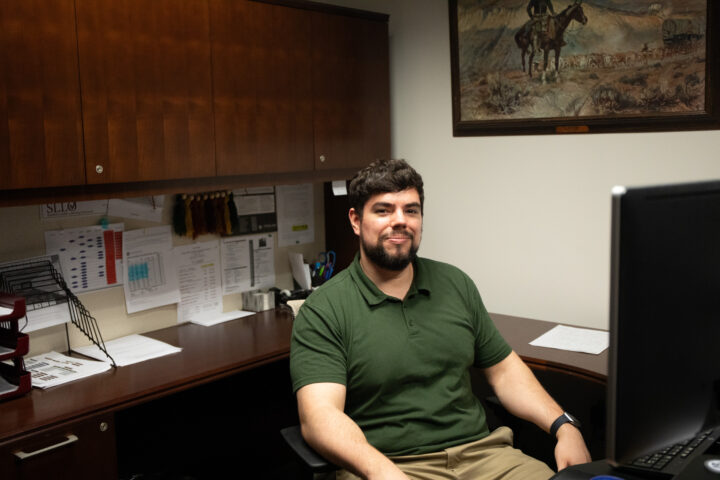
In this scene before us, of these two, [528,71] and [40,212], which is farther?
[528,71]

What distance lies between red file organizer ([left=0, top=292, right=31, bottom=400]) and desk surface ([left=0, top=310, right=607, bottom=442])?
4 centimetres

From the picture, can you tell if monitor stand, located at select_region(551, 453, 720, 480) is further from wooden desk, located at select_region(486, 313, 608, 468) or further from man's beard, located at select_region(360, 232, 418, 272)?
wooden desk, located at select_region(486, 313, 608, 468)

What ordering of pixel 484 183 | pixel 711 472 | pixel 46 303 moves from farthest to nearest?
pixel 484 183
pixel 46 303
pixel 711 472

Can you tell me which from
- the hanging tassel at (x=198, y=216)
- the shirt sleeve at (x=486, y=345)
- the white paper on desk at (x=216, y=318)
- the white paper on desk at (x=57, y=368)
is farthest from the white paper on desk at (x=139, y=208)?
the shirt sleeve at (x=486, y=345)

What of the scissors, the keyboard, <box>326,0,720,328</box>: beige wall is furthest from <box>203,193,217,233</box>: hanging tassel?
the keyboard

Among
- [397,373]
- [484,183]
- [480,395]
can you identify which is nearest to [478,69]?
[484,183]

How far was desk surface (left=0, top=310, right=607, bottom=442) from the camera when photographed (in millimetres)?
1845

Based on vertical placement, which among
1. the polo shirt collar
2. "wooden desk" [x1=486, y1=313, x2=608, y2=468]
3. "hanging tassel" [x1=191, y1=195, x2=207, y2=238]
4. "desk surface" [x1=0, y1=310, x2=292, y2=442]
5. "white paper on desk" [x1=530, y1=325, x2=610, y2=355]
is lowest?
"wooden desk" [x1=486, y1=313, x2=608, y2=468]

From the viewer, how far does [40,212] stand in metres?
2.32

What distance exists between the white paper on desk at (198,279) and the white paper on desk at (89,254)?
26cm

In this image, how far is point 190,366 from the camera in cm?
220

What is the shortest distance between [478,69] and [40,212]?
1760mm

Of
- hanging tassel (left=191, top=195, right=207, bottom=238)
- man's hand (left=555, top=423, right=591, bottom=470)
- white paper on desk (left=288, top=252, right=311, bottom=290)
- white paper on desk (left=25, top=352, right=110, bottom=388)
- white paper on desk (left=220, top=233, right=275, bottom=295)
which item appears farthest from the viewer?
white paper on desk (left=288, top=252, right=311, bottom=290)

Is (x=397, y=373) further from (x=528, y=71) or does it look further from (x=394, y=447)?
(x=528, y=71)
